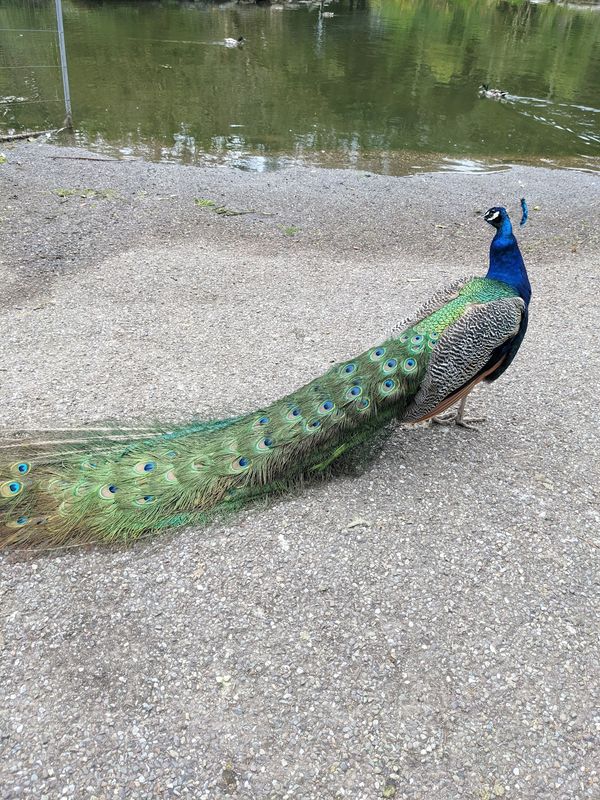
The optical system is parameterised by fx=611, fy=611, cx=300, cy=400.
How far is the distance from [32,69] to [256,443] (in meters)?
14.2


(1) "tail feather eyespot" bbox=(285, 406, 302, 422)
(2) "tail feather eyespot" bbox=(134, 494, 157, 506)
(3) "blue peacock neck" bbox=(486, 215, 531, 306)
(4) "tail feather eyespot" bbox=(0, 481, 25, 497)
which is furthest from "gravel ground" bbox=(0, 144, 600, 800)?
(3) "blue peacock neck" bbox=(486, 215, 531, 306)

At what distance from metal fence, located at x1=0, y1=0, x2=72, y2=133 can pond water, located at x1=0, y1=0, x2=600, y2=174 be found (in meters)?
0.05

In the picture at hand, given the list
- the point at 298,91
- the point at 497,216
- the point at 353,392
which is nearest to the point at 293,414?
the point at 353,392

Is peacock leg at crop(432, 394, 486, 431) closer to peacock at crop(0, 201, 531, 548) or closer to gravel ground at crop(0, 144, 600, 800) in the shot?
gravel ground at crop(0, 144, 600, 800)

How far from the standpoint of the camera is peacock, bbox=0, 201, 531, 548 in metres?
2.72

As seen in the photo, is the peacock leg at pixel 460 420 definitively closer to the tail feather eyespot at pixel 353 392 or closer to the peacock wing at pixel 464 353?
the peacock wing at pixel 464 353

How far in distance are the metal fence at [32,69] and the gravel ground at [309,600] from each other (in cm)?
692

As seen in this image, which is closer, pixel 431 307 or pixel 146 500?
pixel 146 500

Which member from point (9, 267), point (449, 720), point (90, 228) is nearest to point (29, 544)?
point (449, 720)

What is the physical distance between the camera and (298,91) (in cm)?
1432

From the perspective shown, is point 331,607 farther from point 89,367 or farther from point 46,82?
point 46,82

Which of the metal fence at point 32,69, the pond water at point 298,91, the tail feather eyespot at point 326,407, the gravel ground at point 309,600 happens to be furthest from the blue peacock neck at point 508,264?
the metal fence at point 32,69

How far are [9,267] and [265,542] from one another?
4.23 metres

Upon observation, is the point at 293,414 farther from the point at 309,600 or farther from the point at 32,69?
the point at 32,69
